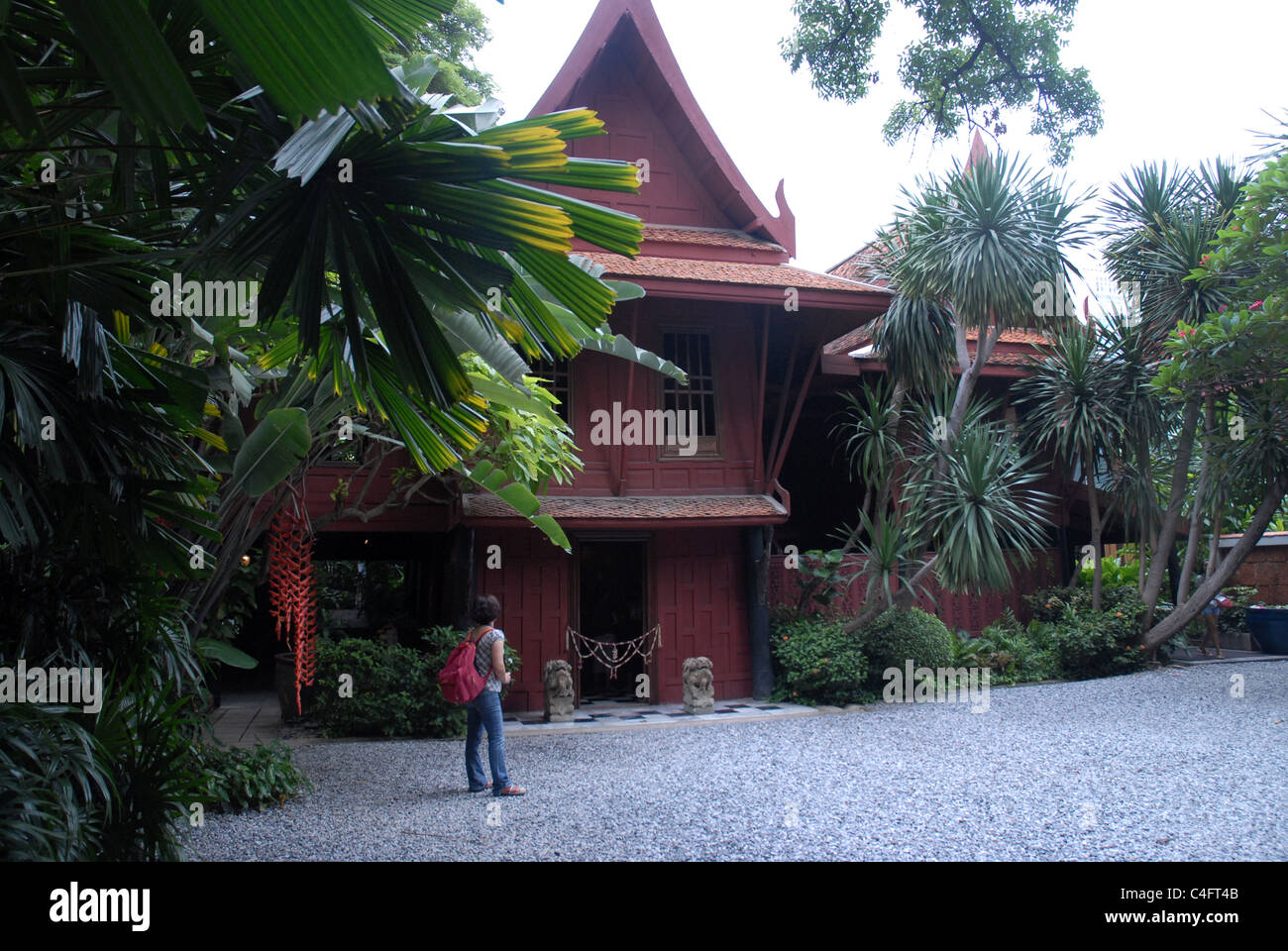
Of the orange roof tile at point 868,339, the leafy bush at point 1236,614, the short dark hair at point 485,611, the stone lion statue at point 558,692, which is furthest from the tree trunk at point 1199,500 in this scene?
the short dark hair at point 485,611

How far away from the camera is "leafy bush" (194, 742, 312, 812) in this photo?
6.19 metres

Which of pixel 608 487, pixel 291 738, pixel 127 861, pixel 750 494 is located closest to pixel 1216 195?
pixel 750 494

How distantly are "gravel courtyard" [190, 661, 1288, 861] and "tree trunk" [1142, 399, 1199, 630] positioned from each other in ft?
9.94

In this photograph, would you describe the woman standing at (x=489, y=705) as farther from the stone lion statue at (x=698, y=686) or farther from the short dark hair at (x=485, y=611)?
the stone lion statue at (x=698, y=686)

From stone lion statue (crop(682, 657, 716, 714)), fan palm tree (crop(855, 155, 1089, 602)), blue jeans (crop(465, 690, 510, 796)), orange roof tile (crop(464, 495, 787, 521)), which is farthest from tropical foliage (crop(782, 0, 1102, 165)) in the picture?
blue jeans (crop(465, 690, 510, 796))

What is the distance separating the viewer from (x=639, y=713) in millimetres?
10617

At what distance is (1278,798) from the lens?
6215 millimetres

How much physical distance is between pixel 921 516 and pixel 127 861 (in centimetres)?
940

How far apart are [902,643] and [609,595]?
4486 millimetres

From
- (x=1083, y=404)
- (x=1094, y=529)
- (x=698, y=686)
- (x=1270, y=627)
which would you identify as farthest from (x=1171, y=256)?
(x=698, y=686)

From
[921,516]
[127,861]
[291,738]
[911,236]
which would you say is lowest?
[291,738]

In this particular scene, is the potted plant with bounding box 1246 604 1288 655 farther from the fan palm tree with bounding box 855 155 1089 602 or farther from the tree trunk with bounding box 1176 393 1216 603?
the fan palm tree with bounding box 855 155 1089 602

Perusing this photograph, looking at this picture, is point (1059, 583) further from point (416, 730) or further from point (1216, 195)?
point (416, 730)

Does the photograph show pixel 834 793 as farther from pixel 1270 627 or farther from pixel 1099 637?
pixel 1270 627
